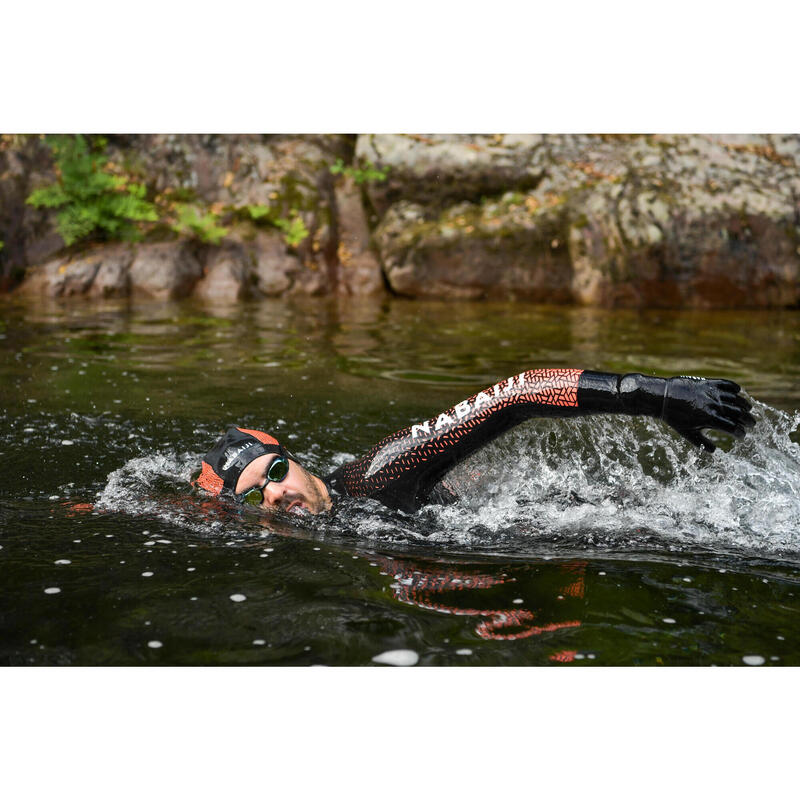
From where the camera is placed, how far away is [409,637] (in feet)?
11.3

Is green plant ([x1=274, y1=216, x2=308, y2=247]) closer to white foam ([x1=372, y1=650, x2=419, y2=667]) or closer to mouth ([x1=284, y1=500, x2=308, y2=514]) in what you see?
mouth ([x1=284, y1=500, x2=308, y2=514])

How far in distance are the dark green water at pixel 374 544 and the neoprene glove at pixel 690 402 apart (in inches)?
27.4

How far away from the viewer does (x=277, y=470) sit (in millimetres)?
4652

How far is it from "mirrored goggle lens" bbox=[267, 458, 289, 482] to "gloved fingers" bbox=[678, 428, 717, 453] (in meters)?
2.02

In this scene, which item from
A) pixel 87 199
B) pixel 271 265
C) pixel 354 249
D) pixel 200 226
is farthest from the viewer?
pixel 354 249

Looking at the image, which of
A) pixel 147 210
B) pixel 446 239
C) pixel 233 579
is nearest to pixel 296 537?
pixel 233 579

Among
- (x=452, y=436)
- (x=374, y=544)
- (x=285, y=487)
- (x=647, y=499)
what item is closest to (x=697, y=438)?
(x=647, y=499)

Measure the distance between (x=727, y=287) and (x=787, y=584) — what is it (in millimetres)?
11394

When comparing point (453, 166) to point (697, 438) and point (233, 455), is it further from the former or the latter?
point (697, 438)

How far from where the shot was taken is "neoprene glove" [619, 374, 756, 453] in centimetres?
389

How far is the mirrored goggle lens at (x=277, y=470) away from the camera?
464cm

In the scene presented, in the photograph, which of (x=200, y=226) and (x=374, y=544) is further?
(x=200, y=226)

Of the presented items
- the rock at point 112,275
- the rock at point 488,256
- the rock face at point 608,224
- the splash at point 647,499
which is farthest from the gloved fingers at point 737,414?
the rock at point 112,275

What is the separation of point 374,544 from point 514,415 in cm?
97
